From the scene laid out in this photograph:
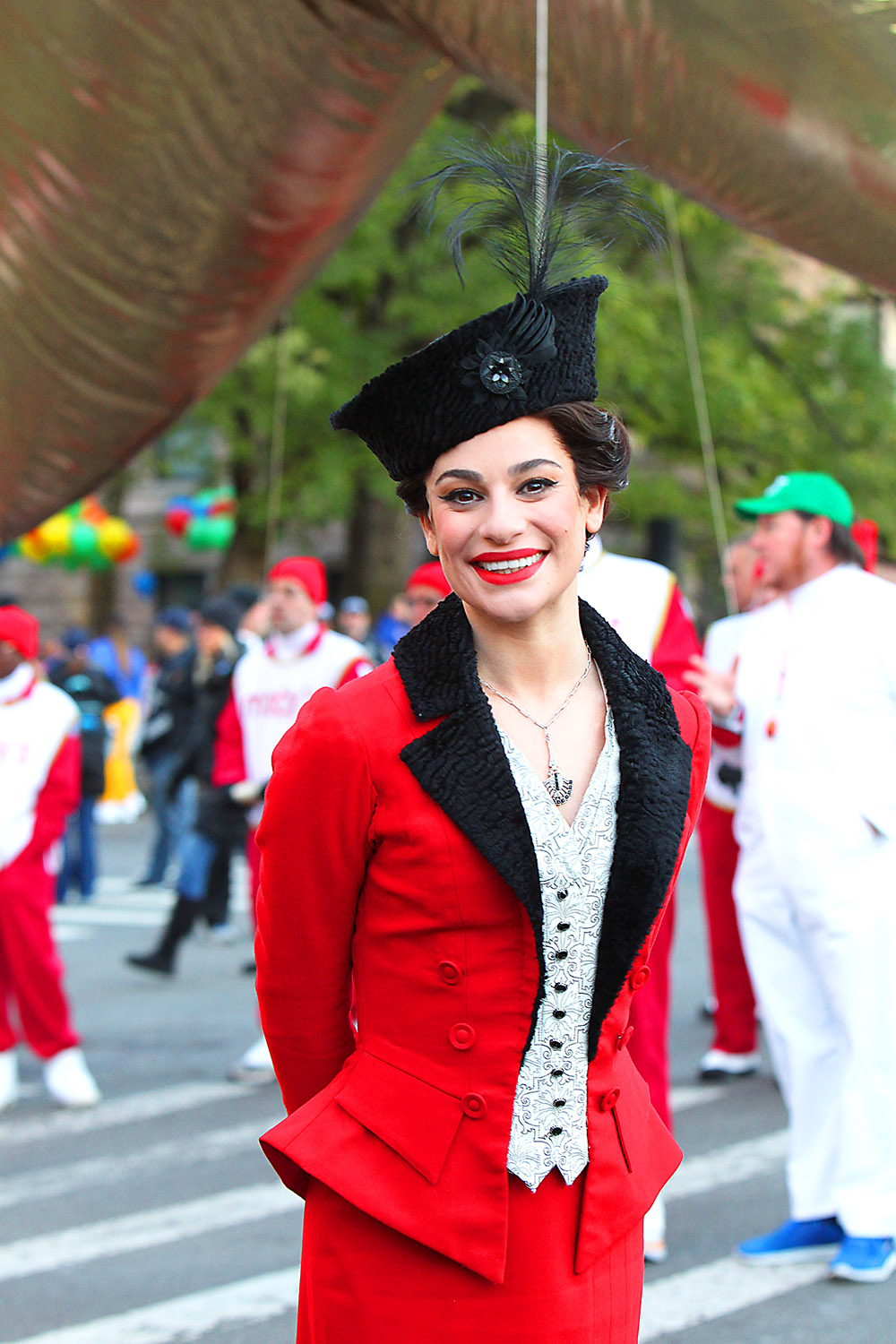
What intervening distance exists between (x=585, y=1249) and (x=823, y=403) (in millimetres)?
19330

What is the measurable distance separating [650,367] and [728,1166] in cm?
1490

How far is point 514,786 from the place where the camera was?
1.93 metres

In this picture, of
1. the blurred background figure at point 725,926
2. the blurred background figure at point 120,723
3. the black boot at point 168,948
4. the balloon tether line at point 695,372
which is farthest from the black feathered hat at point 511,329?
the blurred background figure at point 120,723

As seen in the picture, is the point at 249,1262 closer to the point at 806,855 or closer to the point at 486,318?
the point at 806,855

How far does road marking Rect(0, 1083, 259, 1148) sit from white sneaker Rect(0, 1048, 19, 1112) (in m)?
0.05

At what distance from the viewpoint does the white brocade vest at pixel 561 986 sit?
1.93 meters

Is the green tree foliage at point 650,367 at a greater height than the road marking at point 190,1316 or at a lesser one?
greater

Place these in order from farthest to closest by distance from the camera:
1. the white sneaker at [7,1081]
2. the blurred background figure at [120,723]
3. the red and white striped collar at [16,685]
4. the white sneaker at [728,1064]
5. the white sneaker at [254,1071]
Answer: the blurred background figure at [120,723] < the white sneaker at [254,1071] < the white sneaker at [728,1064] < the red and white striped collar at [16,685] < the white sneaker at [7,1081]

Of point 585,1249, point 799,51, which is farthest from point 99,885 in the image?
point 585,1249

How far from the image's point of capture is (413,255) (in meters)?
19.1

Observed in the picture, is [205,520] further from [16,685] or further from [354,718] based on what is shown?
[354,718]

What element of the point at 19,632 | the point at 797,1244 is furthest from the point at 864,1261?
the point at 19,632

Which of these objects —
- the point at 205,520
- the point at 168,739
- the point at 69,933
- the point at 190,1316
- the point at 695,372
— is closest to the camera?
the point at 190,1316

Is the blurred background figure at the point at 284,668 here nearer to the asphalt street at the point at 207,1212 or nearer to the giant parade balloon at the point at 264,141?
the asphalt street at the point at 207,1212
